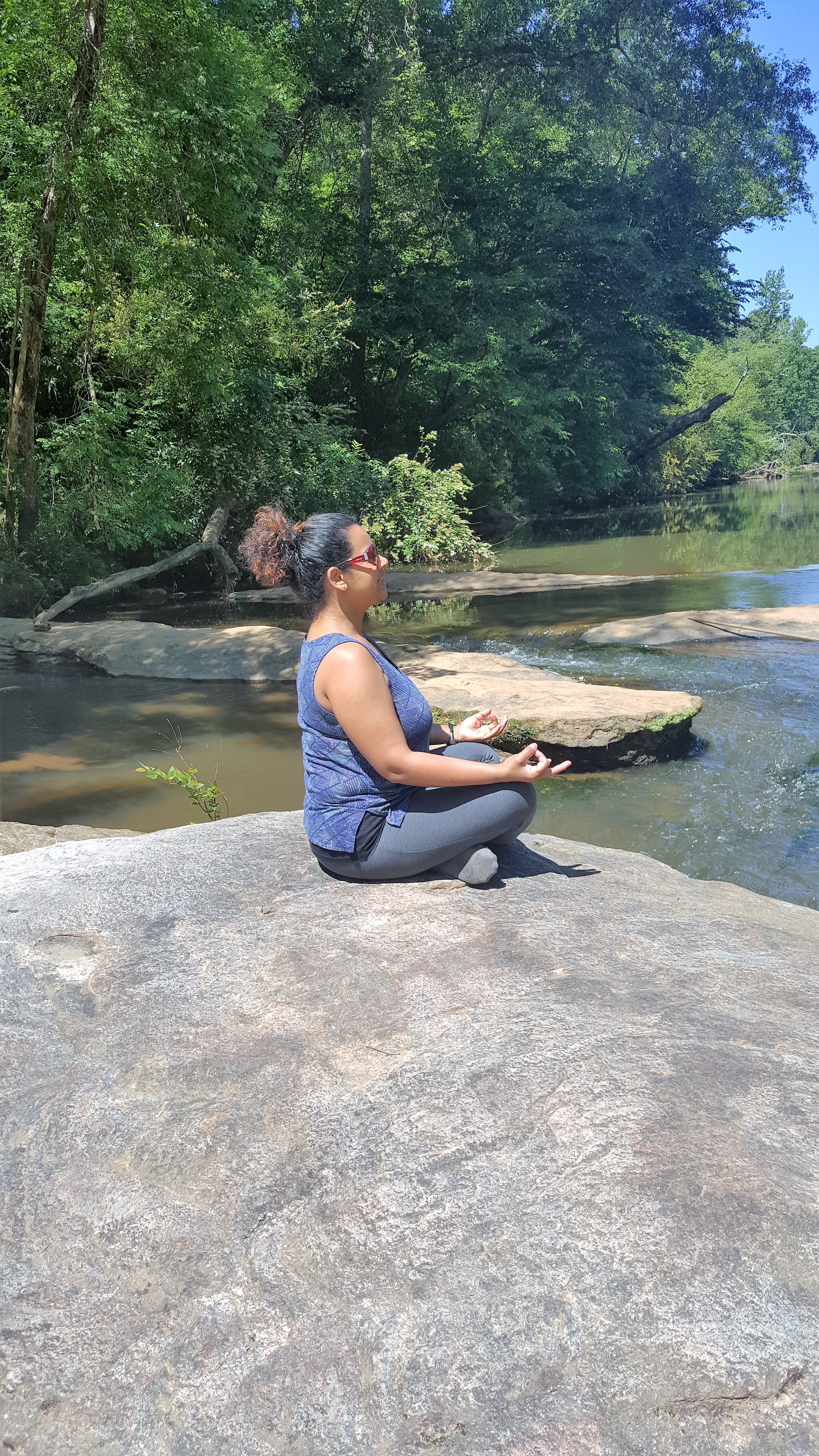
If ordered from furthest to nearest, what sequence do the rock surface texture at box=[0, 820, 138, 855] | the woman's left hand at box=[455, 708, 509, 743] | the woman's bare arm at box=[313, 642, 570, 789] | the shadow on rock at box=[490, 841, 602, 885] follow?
the rock surface texture at box=[0, 820, 138, 855] < the woman's left hand at box=[455, 708, 509, 743] < the shadow on rock at box=[490, 841, 602, 885] < the woman's bare arm at box=[313, 642, 570, 789]

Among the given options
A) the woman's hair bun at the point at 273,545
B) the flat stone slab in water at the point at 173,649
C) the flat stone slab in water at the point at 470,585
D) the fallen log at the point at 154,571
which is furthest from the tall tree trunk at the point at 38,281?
the woman's hair bun at the point at 273,545

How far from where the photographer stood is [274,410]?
16.7 meters

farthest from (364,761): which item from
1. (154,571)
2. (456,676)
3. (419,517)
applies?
(419,517)

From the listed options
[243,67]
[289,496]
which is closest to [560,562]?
[289,496]

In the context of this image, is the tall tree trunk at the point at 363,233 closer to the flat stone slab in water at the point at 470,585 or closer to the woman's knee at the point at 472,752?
the flat stone slab in water at the point at 470,585

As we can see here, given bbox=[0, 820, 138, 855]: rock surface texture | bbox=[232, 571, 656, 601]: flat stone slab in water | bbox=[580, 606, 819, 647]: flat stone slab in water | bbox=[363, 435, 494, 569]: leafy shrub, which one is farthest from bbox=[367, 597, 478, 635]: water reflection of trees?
bbox=[0, 820, 138, 855]: rock surface texture

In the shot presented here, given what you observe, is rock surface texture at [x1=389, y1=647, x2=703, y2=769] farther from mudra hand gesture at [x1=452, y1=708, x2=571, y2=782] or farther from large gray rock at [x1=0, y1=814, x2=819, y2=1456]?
large gray rock at [x1=0, y1=814, x2=819, y2=1456]

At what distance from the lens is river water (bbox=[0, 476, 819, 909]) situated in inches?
263

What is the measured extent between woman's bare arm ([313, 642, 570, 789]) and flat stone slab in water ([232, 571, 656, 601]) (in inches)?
534

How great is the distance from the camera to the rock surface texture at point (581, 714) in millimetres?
7547

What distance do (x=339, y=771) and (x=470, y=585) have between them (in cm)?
1509

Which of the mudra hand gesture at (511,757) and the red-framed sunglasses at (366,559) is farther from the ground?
the red-framed sunglasses at (366,559)

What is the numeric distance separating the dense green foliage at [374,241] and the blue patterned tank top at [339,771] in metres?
10.1

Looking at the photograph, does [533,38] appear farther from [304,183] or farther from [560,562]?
[560,562]
